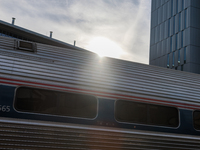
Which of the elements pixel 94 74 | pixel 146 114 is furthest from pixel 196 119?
pixel 94 74

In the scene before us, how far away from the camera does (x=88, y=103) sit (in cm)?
631

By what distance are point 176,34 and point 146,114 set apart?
105 feet

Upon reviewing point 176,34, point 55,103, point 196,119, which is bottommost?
point 196,119

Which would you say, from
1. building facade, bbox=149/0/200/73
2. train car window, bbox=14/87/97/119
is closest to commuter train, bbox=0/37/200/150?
train car window, bbox=14/87/97/119

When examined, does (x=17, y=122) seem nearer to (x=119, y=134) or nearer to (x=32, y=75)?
(x=32, y=75)

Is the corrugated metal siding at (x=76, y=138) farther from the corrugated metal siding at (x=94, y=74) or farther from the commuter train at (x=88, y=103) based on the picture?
the corrugated metal siding at (x=94, y=74)

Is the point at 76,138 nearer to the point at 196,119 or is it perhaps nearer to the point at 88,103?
the point at 88,103

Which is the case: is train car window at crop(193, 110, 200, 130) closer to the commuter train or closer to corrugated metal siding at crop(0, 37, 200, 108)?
the commuter train

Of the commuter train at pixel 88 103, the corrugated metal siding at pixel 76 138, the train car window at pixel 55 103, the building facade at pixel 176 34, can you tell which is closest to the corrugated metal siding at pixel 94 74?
the commuter train at pixel 88 103

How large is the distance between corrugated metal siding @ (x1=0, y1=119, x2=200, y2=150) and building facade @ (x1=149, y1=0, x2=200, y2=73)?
2772cm

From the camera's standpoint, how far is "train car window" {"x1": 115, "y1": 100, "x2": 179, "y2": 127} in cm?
667

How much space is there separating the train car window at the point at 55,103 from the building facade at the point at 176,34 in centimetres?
2899

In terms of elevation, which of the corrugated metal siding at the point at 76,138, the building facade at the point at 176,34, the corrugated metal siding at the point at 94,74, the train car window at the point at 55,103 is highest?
the building facade at the point at 176,34

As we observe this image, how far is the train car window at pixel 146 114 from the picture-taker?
263 inches
